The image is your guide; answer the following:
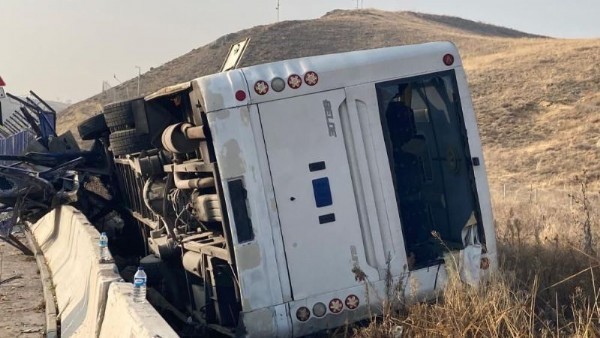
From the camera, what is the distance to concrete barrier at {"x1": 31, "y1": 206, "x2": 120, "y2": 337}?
6.43 meters

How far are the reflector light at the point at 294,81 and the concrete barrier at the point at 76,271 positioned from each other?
2.21 meters

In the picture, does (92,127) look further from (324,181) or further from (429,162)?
(324,181)

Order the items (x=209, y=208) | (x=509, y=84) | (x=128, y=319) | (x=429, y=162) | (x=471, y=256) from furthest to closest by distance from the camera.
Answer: (x=509, y=84)
(x=429, y=162)
(x=209, y=208)
(x=471, y=256)
(x=128, y=319)

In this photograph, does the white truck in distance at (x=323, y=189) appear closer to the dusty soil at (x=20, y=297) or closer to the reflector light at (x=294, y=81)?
the reflector light at (x=294, y=81)

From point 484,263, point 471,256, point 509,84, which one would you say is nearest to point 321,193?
point 471,256

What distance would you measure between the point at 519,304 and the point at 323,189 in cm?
170

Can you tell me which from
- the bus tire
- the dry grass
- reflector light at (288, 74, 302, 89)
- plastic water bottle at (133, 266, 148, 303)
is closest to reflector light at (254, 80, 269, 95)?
reflector light at (288, 74, 302, 89)

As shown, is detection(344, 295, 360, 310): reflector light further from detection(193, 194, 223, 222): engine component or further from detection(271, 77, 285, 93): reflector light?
detection(271, 77, 285, 93): reflector light

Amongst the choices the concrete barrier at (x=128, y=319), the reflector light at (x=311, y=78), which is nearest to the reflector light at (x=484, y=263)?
the reflector light at (x=311, y=78)

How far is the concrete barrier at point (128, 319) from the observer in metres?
4.44

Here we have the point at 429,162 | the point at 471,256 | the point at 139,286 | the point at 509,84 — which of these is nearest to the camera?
the point at 139,286

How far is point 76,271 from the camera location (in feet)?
28.1

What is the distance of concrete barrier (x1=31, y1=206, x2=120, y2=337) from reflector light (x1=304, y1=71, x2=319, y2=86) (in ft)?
7.60

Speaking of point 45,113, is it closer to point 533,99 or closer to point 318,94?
point 318,94
